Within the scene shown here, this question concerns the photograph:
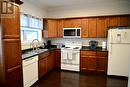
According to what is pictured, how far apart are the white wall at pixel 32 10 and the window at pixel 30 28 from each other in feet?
0.54

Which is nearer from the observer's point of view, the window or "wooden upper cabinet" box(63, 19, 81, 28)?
the window

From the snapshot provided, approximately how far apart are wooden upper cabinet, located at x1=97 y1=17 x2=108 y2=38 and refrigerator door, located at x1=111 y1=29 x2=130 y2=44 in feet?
1.61

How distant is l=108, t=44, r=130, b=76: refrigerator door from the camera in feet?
12.6

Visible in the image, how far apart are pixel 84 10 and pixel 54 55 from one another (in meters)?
2.22

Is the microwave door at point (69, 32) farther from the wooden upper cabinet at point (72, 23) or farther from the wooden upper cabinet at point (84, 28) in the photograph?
the wooden upper cabinet at point (84, 28)

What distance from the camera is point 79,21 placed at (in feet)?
15.4

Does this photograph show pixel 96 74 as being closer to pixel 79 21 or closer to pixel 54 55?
pixel 54 55

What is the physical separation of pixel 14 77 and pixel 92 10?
3.73 meters

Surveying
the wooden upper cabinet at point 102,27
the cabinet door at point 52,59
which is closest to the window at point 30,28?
the cabinet door at point 52,59

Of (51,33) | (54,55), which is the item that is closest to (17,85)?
(54,55)

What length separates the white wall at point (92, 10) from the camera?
4.42m

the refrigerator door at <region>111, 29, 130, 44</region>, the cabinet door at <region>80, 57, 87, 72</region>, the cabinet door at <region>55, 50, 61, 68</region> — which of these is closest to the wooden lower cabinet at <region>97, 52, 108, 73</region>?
the cabinet door at <region>80, 57, 87, 72</region>

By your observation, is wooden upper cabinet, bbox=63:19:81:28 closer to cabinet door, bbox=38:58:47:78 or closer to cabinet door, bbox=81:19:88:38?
cabinet door, bbox=81:19:88:38

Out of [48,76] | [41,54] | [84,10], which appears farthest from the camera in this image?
[84,10]
